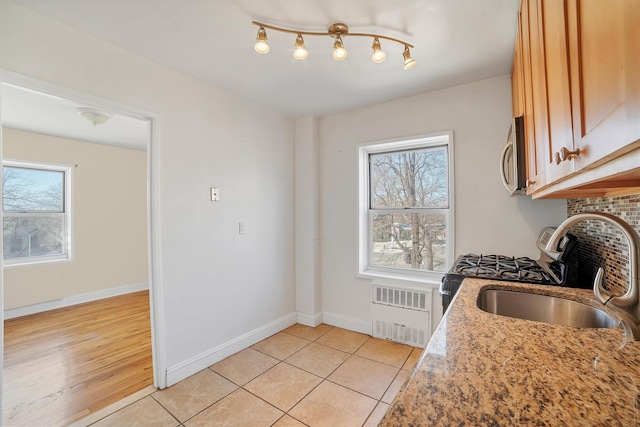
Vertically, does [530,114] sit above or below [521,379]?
above

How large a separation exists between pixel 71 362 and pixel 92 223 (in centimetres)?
243

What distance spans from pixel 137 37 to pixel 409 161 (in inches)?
94.5

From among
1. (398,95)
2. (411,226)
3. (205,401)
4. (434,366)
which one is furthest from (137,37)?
(411,226)

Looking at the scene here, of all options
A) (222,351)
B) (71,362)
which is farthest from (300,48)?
(71,362)

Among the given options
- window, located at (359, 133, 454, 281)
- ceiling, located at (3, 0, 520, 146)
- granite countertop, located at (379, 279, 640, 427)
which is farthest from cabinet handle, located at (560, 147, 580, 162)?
window, located at (359, 133, 454, 281)

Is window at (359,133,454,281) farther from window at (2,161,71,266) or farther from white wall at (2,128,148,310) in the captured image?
window at (2,161,71,266)

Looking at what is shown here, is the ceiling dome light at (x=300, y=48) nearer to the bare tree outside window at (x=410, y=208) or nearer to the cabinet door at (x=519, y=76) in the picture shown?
the cabinet door at (x=519, y=76)

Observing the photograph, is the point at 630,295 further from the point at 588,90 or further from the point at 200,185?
the point at 200,185

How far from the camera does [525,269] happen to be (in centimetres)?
166

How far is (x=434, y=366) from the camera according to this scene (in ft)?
2.30

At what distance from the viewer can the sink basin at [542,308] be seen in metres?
1.15

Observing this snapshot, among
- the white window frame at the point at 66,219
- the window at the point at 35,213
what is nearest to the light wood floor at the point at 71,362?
the white window frame at the point at 66,219

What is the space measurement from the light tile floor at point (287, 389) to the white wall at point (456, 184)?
0.55 meters

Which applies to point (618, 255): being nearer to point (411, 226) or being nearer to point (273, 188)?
point (411, 226)
